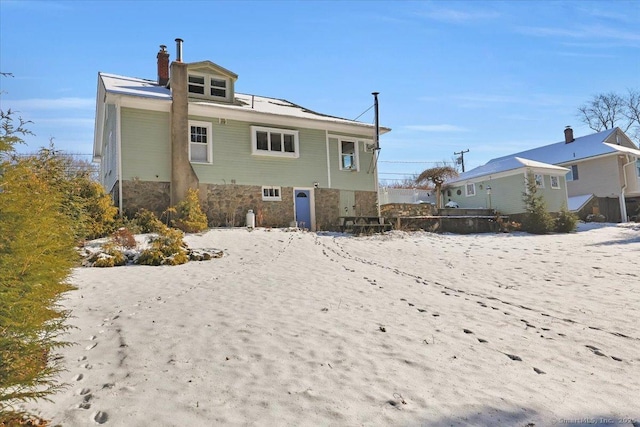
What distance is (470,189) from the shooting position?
2856 cm

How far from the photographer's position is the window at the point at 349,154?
1947cm

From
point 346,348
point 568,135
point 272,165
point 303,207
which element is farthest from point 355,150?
point 568,135

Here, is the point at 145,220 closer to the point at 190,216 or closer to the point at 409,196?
the point at 190,216

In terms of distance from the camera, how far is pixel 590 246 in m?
14.6

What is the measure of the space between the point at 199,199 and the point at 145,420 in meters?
13.3

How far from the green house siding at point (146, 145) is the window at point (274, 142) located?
3608 millimetres

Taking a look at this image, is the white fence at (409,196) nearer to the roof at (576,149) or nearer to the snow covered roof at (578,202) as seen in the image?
the snow covered roof at (578,202)

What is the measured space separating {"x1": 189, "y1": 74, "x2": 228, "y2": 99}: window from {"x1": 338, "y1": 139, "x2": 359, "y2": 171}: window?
6184mm

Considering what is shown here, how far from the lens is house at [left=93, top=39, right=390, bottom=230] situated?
15.0 metres

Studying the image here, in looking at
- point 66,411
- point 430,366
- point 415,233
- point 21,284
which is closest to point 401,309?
point 430,366

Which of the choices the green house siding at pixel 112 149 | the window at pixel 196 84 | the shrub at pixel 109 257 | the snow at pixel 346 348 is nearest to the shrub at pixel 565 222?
the snow at pixel 346 348

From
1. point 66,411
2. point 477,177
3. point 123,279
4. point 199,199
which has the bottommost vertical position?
point 66,411

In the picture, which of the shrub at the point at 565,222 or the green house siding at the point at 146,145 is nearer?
the green house siding at the point at 146,145

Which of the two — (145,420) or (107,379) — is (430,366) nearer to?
(145,420)
